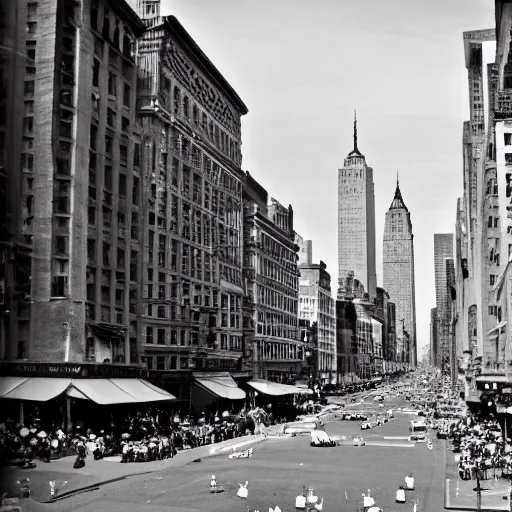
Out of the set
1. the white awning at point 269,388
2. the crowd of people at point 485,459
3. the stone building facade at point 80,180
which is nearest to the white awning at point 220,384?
the white awning at point 269,388

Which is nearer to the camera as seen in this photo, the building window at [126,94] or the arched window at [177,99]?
the building window at [126,94]

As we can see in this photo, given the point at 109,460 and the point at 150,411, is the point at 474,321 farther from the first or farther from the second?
the point at 109,460

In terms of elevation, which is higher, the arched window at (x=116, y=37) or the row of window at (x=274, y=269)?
the arched window at (x=116, y=37)

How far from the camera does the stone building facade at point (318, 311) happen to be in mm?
170375

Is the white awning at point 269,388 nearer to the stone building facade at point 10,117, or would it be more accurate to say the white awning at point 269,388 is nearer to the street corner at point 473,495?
the street corner at point 473,495

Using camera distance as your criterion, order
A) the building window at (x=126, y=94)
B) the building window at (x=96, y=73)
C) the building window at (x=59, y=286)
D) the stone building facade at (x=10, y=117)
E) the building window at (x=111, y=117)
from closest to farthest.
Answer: the stone building facade at (x=10, y=117), the building window at (x=59, y=286), the building window at (x=96, y=73), the building window at (x=111, y=117), the building window at (x=126, y=94)

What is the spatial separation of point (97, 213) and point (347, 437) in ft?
102

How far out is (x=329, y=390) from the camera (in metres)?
158

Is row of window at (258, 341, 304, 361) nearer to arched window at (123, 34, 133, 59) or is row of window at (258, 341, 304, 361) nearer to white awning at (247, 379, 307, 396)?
white awning at (247, 379, 307, 396)

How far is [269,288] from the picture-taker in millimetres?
103062

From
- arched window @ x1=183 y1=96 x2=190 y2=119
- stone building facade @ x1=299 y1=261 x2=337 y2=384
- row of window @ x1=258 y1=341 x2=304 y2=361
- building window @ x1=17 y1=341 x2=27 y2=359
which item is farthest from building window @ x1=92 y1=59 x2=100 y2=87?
stone building facade @ x1=299 y1=261 x2=337 y2=384

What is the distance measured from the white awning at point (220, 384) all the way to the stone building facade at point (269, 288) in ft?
46.8

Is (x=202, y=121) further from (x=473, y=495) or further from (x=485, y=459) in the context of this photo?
(x=473, y=495)

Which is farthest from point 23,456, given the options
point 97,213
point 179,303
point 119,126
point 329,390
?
point 329,390
